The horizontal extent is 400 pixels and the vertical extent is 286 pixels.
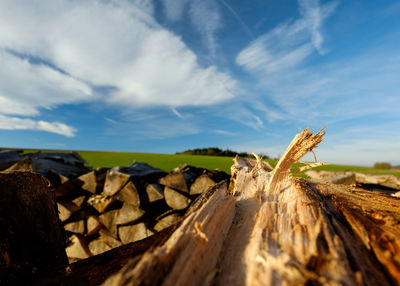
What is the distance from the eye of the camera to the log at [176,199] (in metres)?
4.02

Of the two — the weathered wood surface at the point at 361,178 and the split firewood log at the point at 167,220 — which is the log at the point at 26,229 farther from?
the weathered wood surface at the point at 361,178

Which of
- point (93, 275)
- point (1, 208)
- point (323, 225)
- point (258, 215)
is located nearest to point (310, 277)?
point (323, 225)

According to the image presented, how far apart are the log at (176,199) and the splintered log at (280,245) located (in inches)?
107

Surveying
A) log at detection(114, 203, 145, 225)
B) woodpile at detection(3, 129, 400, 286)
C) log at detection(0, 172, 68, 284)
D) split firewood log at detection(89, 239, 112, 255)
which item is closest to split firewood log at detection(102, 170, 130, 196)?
log at detection(114, 203, 145, 225)

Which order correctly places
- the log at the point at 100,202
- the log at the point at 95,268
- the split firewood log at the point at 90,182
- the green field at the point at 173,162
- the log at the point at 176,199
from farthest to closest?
the green field at the point at 173,162 < the split firewood log at the point at 90,182 < the log at the point at 100,202 < the log at the point at 176,199 < the log at the point at 95,268

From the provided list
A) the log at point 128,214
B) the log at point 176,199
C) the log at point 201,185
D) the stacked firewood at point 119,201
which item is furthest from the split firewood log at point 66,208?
the log at point 201,185

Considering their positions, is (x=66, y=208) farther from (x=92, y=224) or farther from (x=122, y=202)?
(x=122, y=202)

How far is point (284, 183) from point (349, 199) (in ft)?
1.49

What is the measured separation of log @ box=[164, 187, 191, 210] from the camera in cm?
402

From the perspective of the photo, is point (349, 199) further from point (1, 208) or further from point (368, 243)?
point (1, 208)

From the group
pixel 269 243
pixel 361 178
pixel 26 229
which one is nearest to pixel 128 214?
pixel 26 229

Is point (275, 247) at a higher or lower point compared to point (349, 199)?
lower

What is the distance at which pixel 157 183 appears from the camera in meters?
4.38

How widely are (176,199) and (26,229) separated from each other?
286 centimetres
